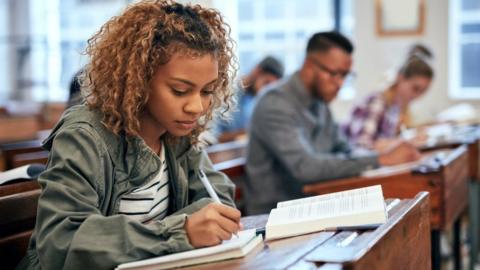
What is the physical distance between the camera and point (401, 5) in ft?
22.4

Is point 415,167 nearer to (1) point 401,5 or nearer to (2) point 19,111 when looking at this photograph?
(1) point 401,5

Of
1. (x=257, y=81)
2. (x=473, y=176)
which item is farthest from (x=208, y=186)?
(x=257, y=81)

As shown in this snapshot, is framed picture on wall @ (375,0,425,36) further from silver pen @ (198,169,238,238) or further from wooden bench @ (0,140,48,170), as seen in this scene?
silver pen @ (198,169,238,238)

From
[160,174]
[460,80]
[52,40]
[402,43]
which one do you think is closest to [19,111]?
[52,40]

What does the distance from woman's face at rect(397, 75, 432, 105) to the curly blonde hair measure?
3.16 m

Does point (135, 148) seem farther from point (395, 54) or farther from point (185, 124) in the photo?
point (395, 54)

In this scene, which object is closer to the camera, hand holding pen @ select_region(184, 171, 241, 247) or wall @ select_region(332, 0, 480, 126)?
hand holding pen @ select_region(184, 171, 241, 247)

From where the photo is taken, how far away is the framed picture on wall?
22.1 ft

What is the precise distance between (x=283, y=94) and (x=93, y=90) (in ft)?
5.73

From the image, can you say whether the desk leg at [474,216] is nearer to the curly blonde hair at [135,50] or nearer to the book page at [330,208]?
the book page at [330,208]

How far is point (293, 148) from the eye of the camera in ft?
10.3

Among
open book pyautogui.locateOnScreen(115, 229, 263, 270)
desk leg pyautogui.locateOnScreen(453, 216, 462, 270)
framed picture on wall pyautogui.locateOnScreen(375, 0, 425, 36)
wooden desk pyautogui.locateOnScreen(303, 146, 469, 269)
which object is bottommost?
desk leg pyautogui.locateOnScreen(453, 216, 462, 270)

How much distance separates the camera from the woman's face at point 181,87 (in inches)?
62.6

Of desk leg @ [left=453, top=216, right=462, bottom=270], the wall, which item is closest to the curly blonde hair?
desk leg @ [left=453, top=216, right=462, bottom=270]
